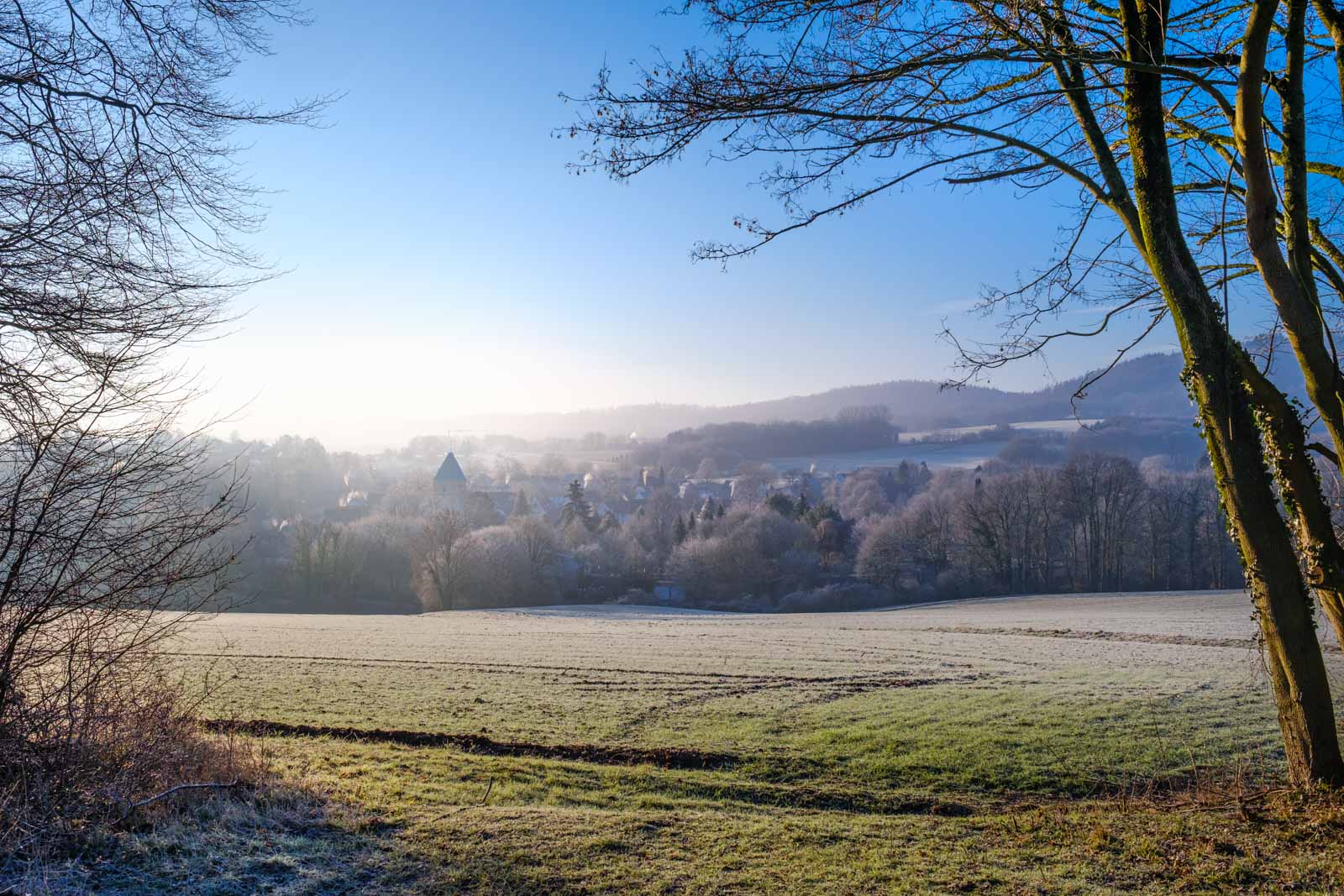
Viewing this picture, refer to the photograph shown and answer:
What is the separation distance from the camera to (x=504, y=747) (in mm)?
12664

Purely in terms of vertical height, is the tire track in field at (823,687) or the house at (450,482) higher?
the house at (450,482)

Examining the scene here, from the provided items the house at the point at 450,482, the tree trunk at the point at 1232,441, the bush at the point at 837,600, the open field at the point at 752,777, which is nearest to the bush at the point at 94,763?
the open field at the point at 752,777

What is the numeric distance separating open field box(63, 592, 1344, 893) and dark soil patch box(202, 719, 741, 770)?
8 cm

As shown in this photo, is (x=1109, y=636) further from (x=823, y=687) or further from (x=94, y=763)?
(x=94, y=763)

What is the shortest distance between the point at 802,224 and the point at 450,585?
199 feet

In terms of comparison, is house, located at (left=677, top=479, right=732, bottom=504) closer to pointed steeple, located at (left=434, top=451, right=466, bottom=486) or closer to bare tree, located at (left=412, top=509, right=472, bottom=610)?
pointed steeple, located at (left=434, top=451, right=466, bottom=486)

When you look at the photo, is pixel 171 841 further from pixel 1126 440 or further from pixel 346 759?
pixel 1126 440

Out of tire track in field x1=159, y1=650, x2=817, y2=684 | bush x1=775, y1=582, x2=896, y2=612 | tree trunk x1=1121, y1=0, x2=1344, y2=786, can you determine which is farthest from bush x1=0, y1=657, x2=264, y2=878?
bush x1=775, y1=582, x2=896, y2=612

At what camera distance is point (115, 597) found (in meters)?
7.25

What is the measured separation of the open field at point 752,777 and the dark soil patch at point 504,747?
77mm

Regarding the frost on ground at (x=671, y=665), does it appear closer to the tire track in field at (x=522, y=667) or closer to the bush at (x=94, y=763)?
the tire track in field at (x=522, y=667)

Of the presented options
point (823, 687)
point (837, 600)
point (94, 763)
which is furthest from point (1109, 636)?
point (837, 600)

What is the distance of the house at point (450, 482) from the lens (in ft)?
390

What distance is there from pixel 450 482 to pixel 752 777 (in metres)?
119
